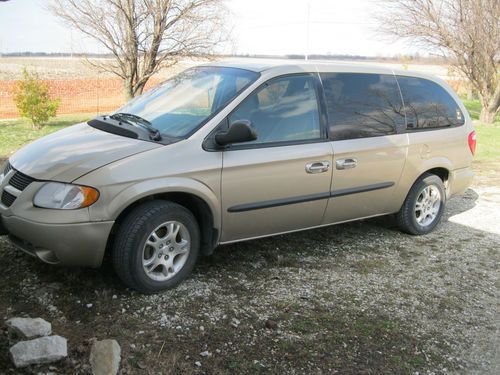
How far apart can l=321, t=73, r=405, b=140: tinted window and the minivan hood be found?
5.90 feet

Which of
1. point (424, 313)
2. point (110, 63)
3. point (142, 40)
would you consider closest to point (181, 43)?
point (142, 40)

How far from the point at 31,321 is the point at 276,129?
241 cm

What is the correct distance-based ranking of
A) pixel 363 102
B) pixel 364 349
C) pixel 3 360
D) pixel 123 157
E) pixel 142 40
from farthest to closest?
1. pixel 142 40
2. pixel 363 102
3. pixel 123 157
4. pixel 364 349
5. pixel 3 360

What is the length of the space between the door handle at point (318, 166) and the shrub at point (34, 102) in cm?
1061

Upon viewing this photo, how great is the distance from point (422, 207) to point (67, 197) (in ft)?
12.9

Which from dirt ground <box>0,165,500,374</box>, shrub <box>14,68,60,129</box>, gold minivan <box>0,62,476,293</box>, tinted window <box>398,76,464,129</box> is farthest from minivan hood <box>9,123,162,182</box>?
shrub <box>14,68,60,129</box>

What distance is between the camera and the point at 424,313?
4.06m

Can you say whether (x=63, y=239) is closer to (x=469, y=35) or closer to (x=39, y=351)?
(x=39, y=351)

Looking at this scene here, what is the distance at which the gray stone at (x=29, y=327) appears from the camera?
3.14m

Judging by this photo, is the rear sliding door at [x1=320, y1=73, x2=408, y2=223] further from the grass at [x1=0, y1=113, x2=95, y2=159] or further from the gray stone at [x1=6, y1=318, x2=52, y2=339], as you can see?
the grass at [x1=0, y1=113, x2=95, y2=159]

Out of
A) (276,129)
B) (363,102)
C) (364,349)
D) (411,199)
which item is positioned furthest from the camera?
(411,199)

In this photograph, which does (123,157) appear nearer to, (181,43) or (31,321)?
(31,321)

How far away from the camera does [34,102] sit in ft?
43.3

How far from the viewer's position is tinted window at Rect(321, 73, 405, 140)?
4828mm
